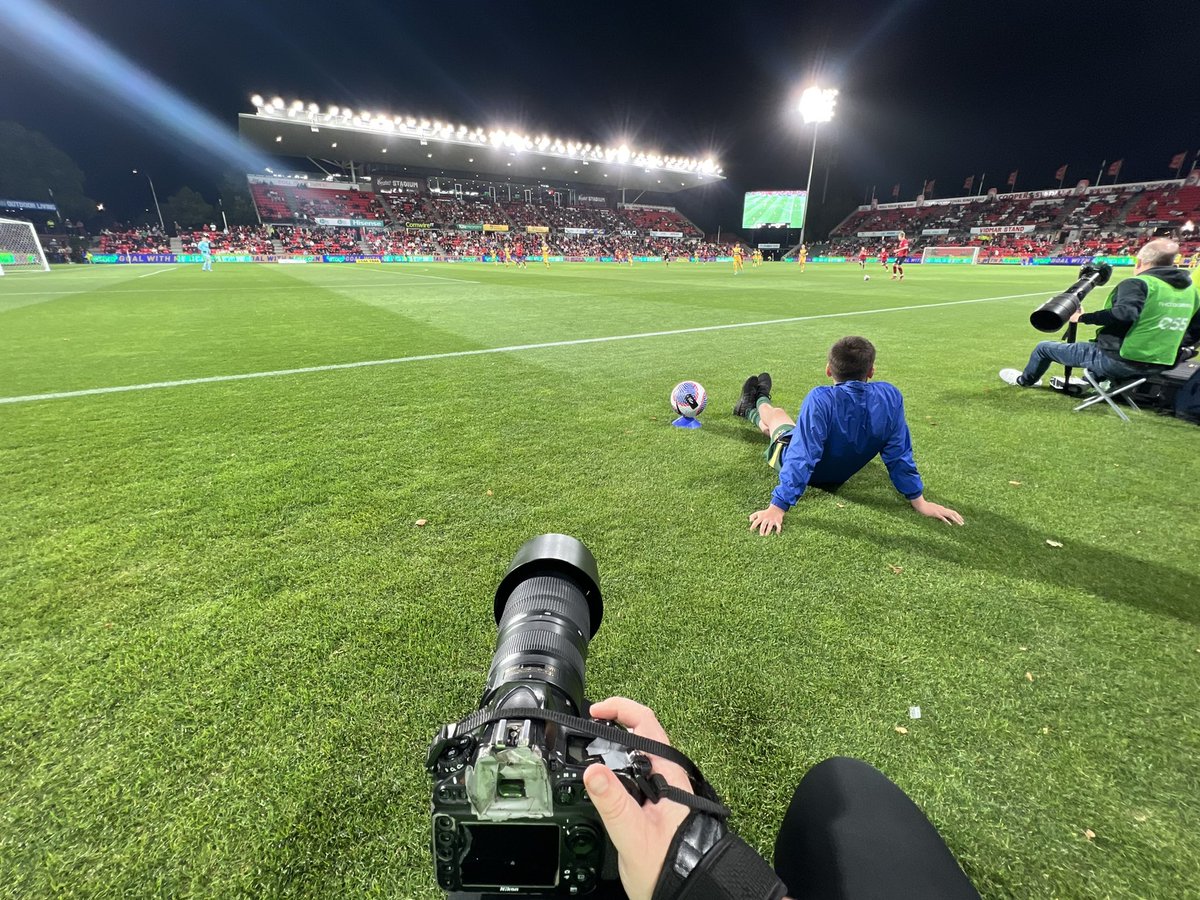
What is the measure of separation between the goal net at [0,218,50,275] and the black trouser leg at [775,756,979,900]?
39705 millimetres

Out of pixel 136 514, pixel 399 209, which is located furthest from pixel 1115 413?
pixel 399 209

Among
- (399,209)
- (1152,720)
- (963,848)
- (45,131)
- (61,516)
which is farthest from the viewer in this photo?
(45,131)

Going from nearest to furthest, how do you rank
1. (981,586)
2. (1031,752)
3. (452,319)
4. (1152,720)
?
(1031,752) → (1152,720) → (981,586) → (452,319)

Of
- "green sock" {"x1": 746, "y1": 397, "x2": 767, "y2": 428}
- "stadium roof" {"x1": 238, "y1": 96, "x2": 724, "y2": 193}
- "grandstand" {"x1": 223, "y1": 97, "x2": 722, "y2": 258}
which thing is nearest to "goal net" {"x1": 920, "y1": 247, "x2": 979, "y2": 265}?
"stadium roof" {"x1": 238, "y1": 96, "x2": 724, "y2": 193}

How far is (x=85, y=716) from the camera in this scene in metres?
1.78

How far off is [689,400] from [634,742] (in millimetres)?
4275

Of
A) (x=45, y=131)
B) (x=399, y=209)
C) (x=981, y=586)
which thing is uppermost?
(x=45, y=131)

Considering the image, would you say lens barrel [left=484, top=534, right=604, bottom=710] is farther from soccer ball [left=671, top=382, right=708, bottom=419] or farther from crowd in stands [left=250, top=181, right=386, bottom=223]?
crowd in stands [left=250, top=181, right=386, bottom=223]

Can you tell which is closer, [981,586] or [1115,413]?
[981,586]

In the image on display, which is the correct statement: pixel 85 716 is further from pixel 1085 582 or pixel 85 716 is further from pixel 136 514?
pixel 1085 582

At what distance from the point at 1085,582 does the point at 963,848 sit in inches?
75.7

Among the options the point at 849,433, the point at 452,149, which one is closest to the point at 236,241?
the point at 452,149

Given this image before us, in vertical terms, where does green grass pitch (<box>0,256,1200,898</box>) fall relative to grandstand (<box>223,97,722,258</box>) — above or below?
below

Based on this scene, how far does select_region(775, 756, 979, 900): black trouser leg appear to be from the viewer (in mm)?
945
